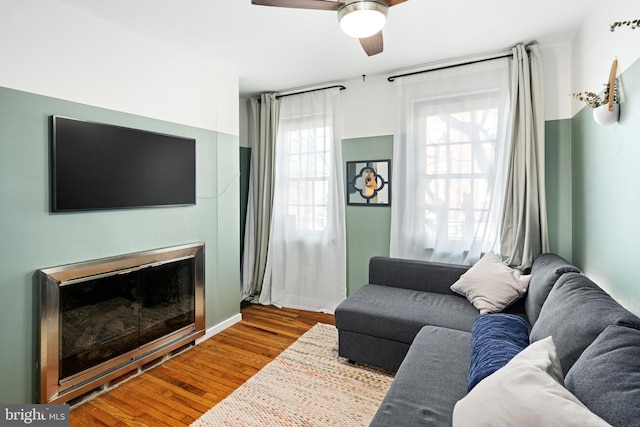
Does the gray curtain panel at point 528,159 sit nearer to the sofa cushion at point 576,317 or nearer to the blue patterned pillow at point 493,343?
the sofa cushion at point 576,317

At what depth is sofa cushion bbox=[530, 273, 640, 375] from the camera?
124cm

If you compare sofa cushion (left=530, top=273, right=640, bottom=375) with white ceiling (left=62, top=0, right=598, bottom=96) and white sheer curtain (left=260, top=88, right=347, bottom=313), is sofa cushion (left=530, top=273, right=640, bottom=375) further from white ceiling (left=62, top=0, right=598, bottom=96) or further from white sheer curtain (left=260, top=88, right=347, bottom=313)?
white sheer curtain (left=260, top=88, right=347, bottom=313)

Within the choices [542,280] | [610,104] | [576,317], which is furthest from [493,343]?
[610,104]

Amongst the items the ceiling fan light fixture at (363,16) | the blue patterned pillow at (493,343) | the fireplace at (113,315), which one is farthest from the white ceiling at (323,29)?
the blue patterned pillow at (493,343)

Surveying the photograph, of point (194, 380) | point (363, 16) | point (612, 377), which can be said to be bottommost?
point (194, 380)

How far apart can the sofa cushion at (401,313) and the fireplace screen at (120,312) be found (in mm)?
1467

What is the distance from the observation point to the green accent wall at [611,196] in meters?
1.72

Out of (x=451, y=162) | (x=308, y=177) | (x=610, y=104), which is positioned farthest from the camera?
(x=308, y=177)

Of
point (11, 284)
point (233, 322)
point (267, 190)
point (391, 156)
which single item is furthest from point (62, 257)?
point (391, 156)

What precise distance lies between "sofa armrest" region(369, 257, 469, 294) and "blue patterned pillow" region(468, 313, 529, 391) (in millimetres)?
1093

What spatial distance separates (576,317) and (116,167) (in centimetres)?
291

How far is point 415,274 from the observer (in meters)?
3.09

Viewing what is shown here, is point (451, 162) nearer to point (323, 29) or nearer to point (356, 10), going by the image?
point (323, 29)

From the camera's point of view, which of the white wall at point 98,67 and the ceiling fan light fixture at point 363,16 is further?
the white wall at point 98,67
